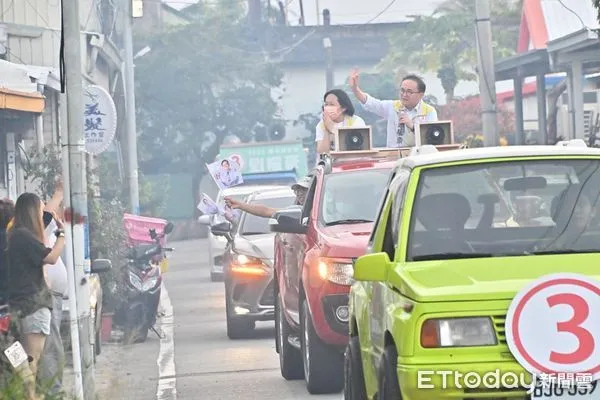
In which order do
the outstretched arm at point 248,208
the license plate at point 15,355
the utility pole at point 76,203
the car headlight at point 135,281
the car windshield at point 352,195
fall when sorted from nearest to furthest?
the license plate at point 15,355, the utility pole at point 76,203, the car windshield at point 352,195, the outstretched arm at point 248,208, the car headlight at point 135,281

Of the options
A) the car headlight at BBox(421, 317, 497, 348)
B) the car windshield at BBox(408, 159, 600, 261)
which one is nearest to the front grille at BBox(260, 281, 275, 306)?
the car windshield at BBox(408, 159, 600, 261)

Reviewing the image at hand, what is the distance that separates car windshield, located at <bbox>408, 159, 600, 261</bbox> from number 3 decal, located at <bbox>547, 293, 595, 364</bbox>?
749 mm

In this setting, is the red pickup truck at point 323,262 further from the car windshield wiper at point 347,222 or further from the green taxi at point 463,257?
the green taxi at point 463,257

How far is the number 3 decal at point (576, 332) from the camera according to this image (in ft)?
23.8

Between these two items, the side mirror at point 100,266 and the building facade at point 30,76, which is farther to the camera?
the building facade at point 30,76

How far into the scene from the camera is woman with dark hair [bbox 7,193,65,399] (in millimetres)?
12156

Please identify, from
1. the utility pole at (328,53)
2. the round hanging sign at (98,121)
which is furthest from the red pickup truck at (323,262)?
the utility pole at (328,53)

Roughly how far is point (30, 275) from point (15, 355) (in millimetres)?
1657

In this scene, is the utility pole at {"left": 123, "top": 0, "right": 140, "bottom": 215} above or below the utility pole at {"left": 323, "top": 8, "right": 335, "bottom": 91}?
below

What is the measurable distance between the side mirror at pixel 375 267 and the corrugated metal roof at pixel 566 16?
2566 cm

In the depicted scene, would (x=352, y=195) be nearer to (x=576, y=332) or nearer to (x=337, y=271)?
(x=337, y=271)

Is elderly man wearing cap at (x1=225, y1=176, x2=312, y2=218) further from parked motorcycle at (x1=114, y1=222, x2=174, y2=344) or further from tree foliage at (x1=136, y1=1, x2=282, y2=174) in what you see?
tree foliage at (x1=136, y1=1, x2=282, y2=174)

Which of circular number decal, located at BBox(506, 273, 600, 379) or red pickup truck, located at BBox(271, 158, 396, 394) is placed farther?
red pickup truck, located at BBox(271, 158, 396, 394)

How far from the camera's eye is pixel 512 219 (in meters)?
8.41
